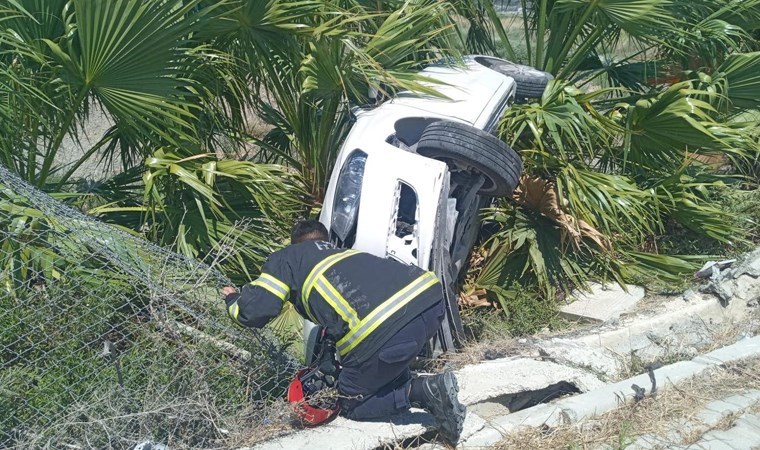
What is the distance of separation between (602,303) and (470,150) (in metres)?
1.80

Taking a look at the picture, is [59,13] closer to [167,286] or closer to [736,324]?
[167,286]

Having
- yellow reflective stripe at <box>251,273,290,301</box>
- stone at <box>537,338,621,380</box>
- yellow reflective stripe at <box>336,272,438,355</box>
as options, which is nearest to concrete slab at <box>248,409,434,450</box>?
yellow reflective stripe at <box>336,272,438,355</box>

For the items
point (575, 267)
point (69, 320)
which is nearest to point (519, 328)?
point (575, 267)

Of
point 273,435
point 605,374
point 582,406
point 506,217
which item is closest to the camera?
point 273,435

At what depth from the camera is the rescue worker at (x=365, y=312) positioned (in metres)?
4.38

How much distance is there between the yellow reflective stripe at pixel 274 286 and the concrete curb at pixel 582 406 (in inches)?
46.3

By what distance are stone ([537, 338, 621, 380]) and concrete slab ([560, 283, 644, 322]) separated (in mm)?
684

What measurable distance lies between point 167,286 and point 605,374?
2.71 meters

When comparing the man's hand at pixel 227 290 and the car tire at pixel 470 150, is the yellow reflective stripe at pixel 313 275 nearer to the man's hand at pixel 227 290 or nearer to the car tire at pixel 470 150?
the man's hand at pixel 227 290

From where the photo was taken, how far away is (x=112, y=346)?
4301 millimetres

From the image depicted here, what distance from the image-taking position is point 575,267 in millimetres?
7020

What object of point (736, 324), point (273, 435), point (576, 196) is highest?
point (576, 196)

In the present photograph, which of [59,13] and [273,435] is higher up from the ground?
[59,13]

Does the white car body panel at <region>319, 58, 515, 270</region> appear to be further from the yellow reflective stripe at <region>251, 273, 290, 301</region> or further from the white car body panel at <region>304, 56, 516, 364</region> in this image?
the yellow reflective stripe at <region>251, 273, 290, 301</region>
